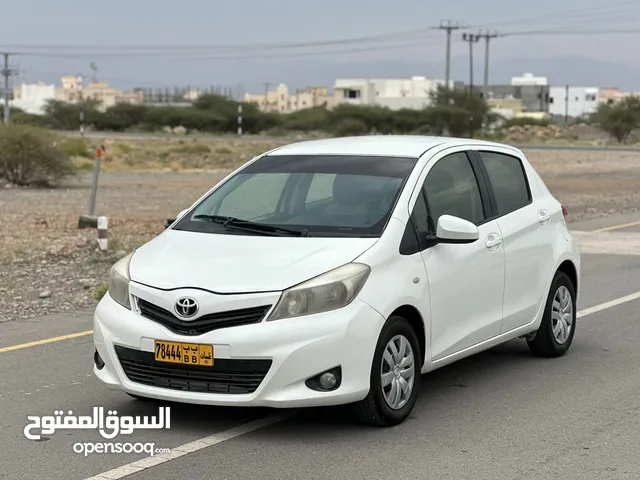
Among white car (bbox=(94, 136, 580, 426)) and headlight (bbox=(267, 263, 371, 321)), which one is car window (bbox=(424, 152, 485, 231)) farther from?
headlight (bbox=(267, 263, 371, 321))

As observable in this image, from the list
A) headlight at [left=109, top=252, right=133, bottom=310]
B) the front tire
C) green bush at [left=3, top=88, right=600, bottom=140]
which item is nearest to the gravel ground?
headlight at [left=109, top=252, right=133, bottom=310]

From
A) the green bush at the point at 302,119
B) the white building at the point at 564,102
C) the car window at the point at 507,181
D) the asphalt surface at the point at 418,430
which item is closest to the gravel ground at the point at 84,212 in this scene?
the asphalt surface at the point at 418,430

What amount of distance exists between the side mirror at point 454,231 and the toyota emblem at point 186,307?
1.71 meters

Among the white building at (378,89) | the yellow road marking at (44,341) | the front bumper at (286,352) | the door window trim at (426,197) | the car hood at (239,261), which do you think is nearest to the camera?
the front bumper at (286,352)

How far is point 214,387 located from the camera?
619 centimetres

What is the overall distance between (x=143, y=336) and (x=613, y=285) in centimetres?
786

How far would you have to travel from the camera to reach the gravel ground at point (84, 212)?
491 inches

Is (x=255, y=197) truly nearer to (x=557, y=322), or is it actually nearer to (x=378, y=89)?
(x=557, y=322)

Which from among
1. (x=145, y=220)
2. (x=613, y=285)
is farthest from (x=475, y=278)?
(x=145, y=220)

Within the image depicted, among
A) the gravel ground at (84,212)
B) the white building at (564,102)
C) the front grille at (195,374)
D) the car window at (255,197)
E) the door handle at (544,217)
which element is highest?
the car window at (255,197)

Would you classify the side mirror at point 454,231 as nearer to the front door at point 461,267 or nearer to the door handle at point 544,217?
the front door at point 461,267

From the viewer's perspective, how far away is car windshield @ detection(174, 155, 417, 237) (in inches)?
276

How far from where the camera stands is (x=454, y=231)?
695 centimetres

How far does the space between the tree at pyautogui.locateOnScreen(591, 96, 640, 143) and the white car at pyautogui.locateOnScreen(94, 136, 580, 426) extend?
87.0m
